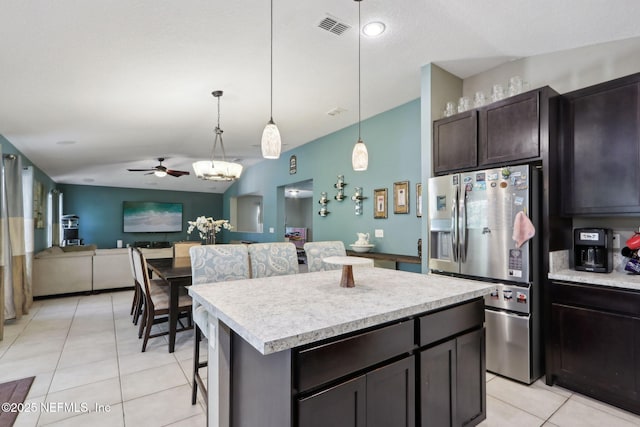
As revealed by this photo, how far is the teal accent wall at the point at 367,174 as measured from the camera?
3881mm

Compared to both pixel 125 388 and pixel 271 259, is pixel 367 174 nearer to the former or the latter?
pixel 271 259

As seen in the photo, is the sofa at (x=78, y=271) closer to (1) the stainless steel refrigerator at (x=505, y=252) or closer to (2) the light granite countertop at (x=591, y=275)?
(1) the stainless steel refrigerator at (x=505, y=252)

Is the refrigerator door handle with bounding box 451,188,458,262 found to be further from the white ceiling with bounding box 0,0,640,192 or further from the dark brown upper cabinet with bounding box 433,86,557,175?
the white ceiling with bounding box 0,0,640,192

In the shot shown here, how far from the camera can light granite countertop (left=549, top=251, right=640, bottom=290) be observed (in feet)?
6.89

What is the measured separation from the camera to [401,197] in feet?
13.1

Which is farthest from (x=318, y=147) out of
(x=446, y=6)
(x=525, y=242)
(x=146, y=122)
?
(x=525, y=242)

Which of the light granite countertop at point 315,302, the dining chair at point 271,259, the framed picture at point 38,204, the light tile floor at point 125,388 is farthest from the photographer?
the framed picture at point 38,204

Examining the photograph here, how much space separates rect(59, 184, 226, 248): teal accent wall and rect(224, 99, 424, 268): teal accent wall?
4.34 metres

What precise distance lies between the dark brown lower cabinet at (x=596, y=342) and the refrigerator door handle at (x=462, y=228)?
679 mm

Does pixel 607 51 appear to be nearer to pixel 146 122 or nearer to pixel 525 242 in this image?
pixel 525 242

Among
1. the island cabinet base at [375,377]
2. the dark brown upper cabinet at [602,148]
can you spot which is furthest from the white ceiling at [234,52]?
the island cabinet base at [375,377]

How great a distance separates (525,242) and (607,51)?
1.70 metres

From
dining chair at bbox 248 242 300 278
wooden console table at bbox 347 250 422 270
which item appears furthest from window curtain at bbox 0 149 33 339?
wooden console table at bbox 347 250 422 270

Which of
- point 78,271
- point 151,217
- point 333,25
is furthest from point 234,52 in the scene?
point 151,217
